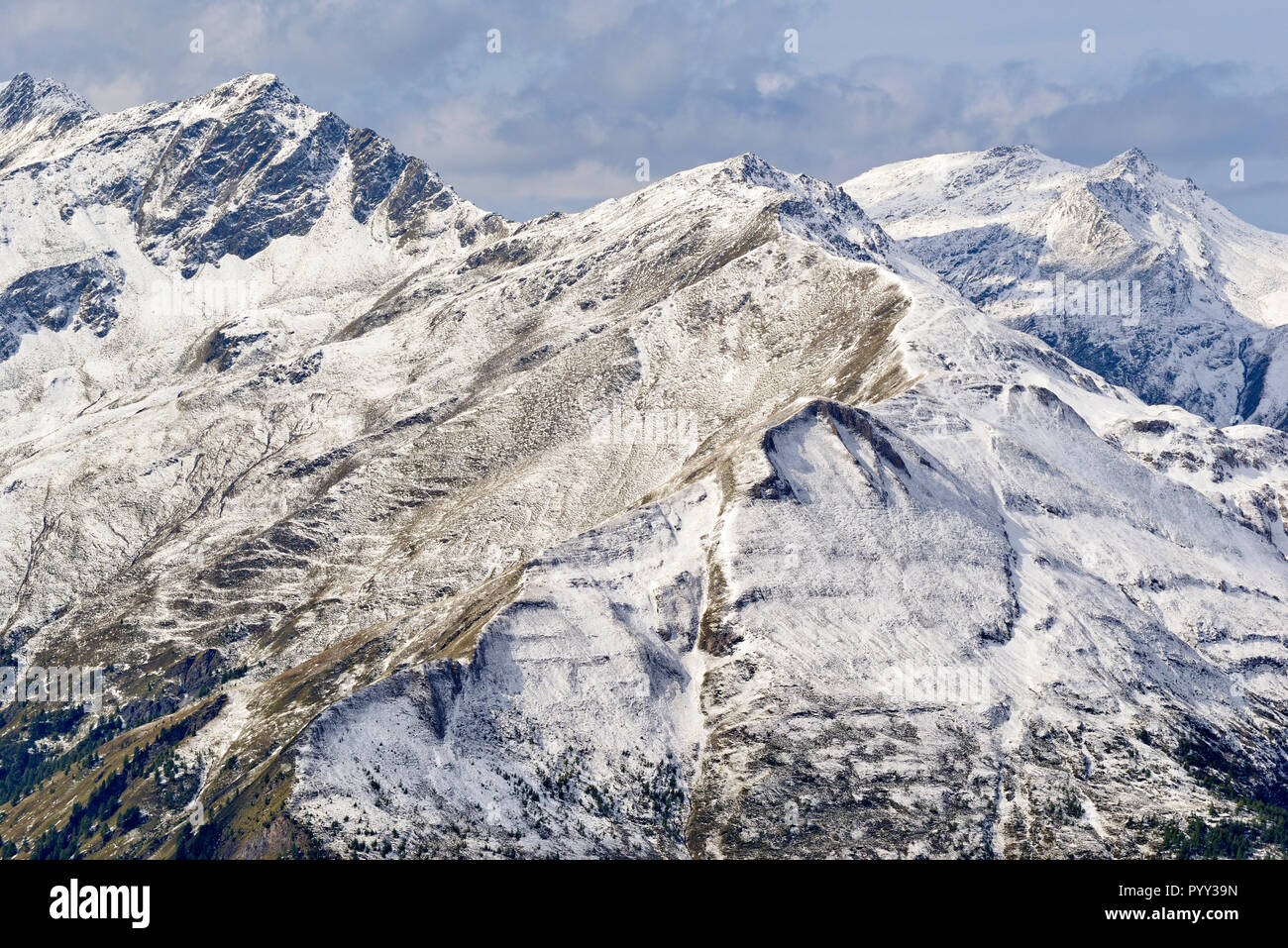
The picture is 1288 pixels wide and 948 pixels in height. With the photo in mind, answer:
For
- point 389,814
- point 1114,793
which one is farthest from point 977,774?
point 389,814

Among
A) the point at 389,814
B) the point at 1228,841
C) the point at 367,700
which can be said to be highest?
the point at 367,700

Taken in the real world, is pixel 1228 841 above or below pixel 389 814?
below
